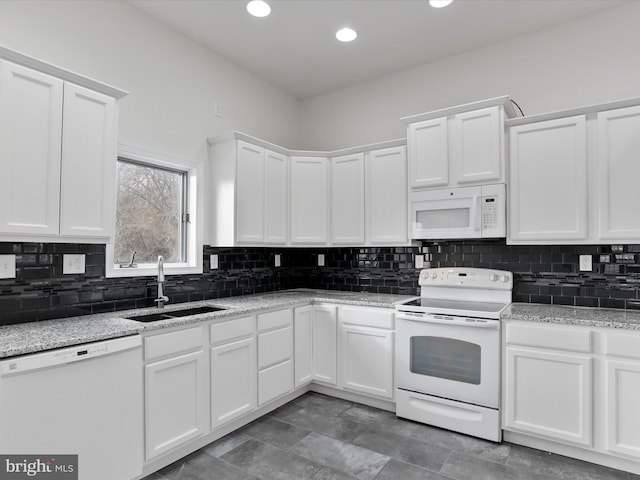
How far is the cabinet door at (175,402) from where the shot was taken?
2133 millimetres

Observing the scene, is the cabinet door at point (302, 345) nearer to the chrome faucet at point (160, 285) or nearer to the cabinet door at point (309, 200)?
the cabinet door at point (309, 200)

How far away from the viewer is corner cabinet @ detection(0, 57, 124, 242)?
1.86 m

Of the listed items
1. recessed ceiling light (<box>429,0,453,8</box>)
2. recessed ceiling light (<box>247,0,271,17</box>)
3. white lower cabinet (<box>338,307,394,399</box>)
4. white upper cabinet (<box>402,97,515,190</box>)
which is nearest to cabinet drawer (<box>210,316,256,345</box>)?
white lower cabinet (<box>338,307,394,399</box>)

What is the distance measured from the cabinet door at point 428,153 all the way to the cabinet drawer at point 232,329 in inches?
70.5

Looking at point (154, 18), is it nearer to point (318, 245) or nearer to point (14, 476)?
point (318, 245)

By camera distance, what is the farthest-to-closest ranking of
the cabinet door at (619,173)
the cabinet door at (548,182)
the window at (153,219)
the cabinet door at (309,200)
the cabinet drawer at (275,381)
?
the cabinet door at (309,200) < the cabinet drawer at (275,381) < the window at (153,219) < the cabinet door at (548,182) < the cabinet door at (619,173)

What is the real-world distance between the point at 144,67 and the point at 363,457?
10.5 feet

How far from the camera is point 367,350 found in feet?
10.3

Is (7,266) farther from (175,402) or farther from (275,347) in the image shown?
(275,347)

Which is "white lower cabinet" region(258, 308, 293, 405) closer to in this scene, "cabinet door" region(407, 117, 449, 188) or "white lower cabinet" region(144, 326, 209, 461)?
"white lower cabinet" region(144, 326, 209, 461)

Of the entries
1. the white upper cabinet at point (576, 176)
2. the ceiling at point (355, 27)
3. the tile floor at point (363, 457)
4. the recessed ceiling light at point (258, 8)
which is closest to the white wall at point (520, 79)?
the ceiling at point (355, 27)

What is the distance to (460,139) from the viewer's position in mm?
3016

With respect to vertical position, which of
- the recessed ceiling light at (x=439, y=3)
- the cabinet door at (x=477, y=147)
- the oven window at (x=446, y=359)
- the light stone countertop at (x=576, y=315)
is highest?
the recessed ceiling light at (x=439, y=3)

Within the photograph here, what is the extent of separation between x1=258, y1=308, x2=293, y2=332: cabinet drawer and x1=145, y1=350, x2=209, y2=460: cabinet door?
0.57 metres
